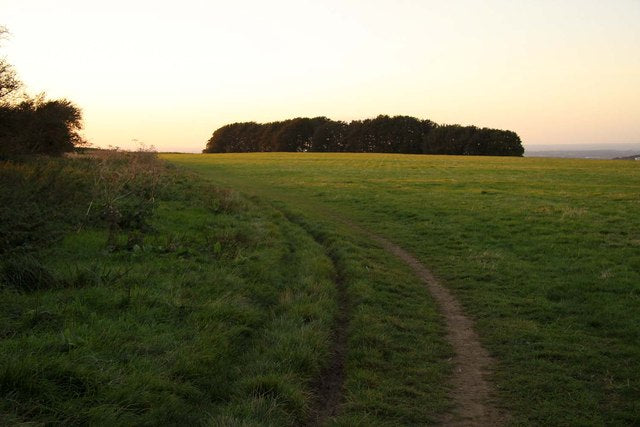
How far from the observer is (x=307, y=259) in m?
12.1

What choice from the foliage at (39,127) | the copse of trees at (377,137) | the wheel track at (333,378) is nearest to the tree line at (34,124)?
the foliage at (39,127)

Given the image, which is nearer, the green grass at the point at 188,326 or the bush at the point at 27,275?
the green grass at the point at 188,326

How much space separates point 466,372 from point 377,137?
4365 inches

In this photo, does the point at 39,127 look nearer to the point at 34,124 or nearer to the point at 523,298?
the point at 34,124

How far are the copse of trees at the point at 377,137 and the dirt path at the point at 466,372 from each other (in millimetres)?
95263

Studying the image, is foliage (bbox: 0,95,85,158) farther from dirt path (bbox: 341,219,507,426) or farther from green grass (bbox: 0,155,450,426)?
dirt path (bbox: 341,219,507,426)

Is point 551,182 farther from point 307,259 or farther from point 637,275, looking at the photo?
point 307,259

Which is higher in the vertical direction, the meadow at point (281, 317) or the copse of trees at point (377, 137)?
the copse of trees at point (377, 137)

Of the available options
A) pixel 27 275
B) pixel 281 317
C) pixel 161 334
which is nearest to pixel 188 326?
pixel 161 334

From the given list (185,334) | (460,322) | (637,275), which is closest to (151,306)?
(185,334)

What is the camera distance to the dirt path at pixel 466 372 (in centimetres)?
552

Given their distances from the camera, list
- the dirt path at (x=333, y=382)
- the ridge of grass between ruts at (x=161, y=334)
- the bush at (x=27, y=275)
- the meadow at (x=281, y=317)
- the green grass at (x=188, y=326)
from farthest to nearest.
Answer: the bush at (x=27, y=275) < the dirt path at (x=333, y=382) < the meadow at (x=281, y=317) < the green grass at (x=188, y=326) < the ridge of grass between ruts at (x=161, y=334)

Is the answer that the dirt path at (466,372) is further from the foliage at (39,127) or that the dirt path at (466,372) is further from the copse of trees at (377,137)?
the copse of trees at (377,137)

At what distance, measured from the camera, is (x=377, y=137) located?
378ft
